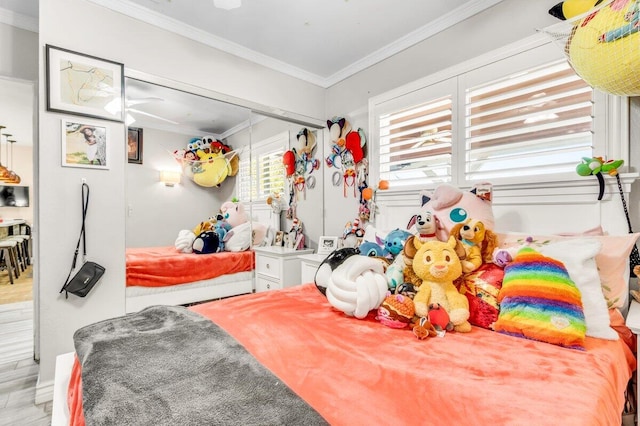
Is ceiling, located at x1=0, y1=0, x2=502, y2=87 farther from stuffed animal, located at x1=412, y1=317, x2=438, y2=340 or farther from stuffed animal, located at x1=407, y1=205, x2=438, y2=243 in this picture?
stuffed animal, located at x1=412, y1=317, x2=438, y2=340

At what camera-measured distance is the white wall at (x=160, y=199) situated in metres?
2.21

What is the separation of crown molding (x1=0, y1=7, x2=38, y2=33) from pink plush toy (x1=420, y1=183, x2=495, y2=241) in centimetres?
303

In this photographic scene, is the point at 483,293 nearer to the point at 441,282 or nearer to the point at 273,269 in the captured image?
the point at 441,282

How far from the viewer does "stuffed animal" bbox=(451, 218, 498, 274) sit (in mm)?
1477

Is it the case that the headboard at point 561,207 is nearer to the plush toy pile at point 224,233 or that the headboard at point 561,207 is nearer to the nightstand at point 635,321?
the nightstand at point 635,321

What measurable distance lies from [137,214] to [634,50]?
112 inches

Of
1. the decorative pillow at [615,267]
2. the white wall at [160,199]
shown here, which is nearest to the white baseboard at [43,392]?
the white wall at [160,199]

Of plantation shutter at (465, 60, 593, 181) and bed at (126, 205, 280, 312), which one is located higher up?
plantation shutter at (465, 60, 593, 181)

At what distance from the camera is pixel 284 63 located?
2.97 metres

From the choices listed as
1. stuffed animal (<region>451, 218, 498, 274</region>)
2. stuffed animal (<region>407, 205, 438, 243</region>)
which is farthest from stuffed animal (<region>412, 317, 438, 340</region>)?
stuffed animal (<region>407, 205, 438, 243</region>)

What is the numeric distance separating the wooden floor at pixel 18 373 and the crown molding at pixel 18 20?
2.47 meters

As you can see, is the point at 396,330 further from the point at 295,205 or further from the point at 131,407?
the point at 295,205

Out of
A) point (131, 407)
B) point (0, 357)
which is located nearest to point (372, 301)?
point (131, 407)

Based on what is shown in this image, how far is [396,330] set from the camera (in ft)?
4.25
